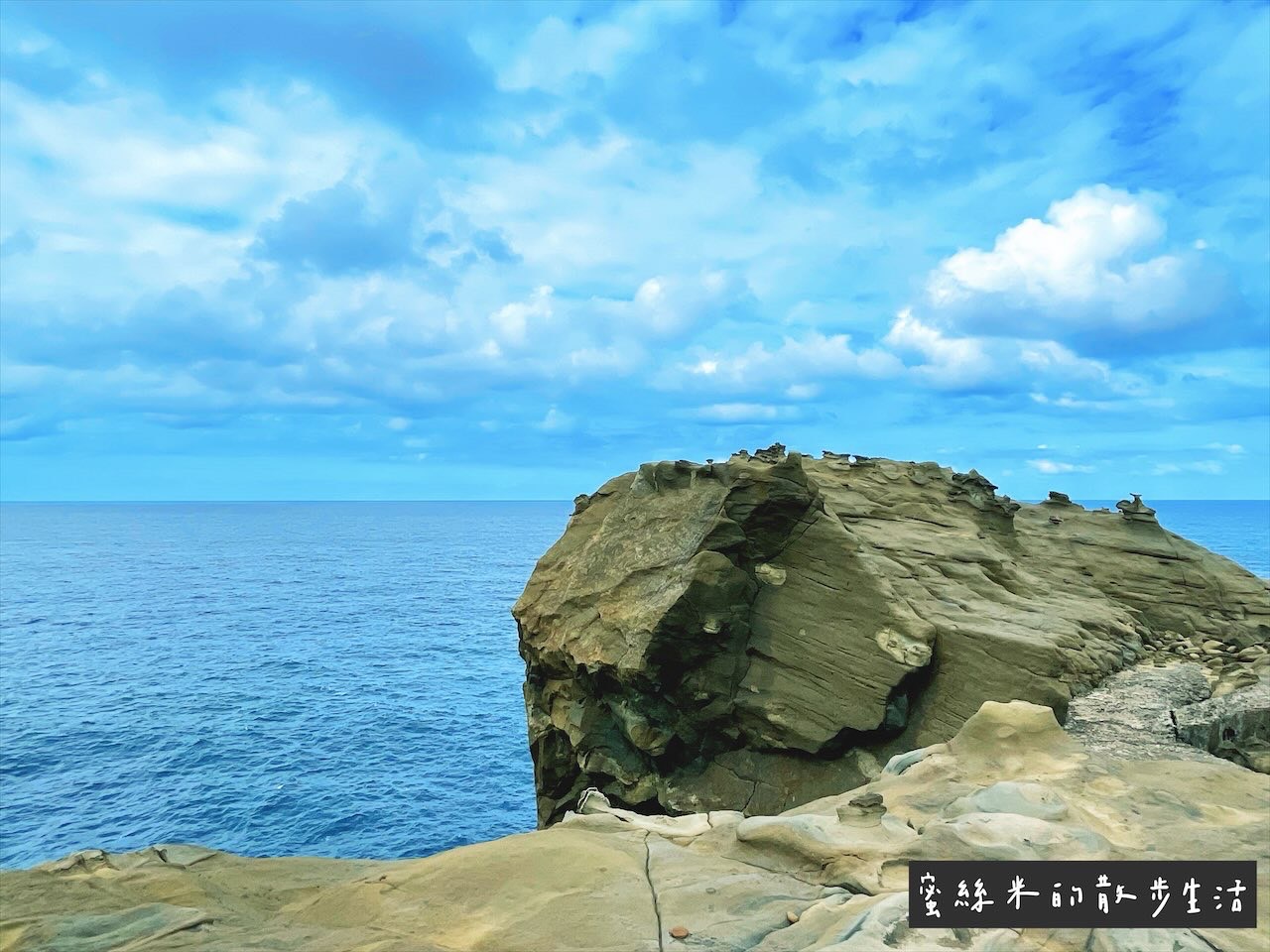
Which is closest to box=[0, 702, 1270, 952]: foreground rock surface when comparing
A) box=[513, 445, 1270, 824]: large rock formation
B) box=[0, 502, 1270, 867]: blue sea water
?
box=[513, 445, 1270, 824]: large rock formation

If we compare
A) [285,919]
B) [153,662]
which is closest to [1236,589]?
[285,919]

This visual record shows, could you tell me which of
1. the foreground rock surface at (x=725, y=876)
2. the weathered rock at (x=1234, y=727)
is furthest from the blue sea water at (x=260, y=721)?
the weathered rock at (x=1234, y=727)

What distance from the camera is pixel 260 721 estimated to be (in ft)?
135

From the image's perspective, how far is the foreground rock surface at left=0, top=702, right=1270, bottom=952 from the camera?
7.36 metres

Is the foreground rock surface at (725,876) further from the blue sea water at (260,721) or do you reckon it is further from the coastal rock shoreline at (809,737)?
the blue sea water at (260,721)

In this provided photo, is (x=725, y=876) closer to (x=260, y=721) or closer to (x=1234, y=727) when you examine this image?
(x=1234, y=727)

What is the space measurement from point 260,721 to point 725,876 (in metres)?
39.2

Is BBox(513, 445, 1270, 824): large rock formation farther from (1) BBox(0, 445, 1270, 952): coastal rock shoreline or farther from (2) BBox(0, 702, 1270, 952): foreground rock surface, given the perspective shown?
(2) BBox(0, 702, 1270, 952): foreground rock surface

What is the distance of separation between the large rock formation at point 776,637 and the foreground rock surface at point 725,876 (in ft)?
17.4

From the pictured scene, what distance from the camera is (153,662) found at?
52.5 m

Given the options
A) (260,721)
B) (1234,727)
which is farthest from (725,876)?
(260,721)

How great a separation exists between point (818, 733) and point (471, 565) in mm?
106711

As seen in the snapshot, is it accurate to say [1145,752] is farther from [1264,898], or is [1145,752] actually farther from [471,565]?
[471,565]

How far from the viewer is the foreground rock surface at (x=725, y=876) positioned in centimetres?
736
